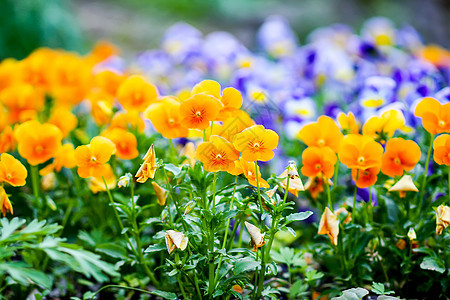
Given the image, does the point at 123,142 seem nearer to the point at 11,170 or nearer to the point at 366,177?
the point at 11,170

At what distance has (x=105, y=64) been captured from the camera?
7.89ft

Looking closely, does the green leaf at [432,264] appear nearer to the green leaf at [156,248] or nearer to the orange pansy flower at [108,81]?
the green leaf at [156,248]

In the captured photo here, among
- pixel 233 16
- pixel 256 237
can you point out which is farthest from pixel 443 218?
pixel 233 16

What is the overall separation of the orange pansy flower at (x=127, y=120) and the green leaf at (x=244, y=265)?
52cm

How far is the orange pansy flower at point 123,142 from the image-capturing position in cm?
112

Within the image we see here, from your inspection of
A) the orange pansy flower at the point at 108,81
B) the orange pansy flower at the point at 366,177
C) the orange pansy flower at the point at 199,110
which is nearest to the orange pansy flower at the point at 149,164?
the orange pansy flower at the point at 199,110

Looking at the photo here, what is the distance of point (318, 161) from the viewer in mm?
1034

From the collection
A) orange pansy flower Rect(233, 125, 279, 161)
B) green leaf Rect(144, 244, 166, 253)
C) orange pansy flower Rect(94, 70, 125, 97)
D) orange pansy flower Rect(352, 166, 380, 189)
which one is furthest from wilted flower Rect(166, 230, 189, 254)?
orange pansy flower Rect(94, 70, 125, 97)

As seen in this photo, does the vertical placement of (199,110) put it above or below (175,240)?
above

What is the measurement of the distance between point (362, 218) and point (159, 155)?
1.94 ft

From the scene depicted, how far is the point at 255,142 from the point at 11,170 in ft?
1.83

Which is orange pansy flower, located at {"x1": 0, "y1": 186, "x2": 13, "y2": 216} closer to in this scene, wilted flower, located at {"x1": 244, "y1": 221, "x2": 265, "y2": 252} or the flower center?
the flower center

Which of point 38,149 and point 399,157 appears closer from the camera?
point 399,157

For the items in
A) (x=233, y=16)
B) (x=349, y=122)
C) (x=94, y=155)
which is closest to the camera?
(x=94, y=155)
